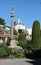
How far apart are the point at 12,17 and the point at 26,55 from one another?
7.37 metres

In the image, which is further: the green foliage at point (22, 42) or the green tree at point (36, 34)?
the green tree at point (36, 34)

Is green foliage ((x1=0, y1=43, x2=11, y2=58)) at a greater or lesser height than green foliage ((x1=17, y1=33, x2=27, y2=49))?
lesser

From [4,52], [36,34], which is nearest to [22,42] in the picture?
[36,34]

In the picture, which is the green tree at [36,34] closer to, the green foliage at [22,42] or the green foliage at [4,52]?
the green foliage at [22,42]

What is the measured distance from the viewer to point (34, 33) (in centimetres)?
3716

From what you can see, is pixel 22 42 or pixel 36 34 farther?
pixel 36 34

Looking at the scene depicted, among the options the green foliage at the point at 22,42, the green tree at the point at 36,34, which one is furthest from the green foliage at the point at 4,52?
the green tree at the point at 36,34

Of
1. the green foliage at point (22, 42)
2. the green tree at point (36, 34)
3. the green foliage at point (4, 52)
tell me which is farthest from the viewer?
the green tree at point (36, 34)

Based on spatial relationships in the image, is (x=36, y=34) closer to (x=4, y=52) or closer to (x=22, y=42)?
(x=22, y=42)

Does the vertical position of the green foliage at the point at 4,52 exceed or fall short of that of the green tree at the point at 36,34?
it falls short

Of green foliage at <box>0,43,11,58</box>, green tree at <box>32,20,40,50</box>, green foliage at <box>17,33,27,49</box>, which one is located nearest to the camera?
green foliage at <box>0,43,11,58</box>

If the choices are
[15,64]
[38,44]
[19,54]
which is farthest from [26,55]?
[38,44]

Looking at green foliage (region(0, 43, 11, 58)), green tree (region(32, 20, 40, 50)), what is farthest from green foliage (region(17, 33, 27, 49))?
green foliage (region(0, 43, 11, 58))

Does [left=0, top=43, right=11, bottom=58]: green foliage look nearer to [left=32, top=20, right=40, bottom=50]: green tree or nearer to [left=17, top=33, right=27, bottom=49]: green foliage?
[left=17, top=33, right=27, bottom=49]: green foliage
